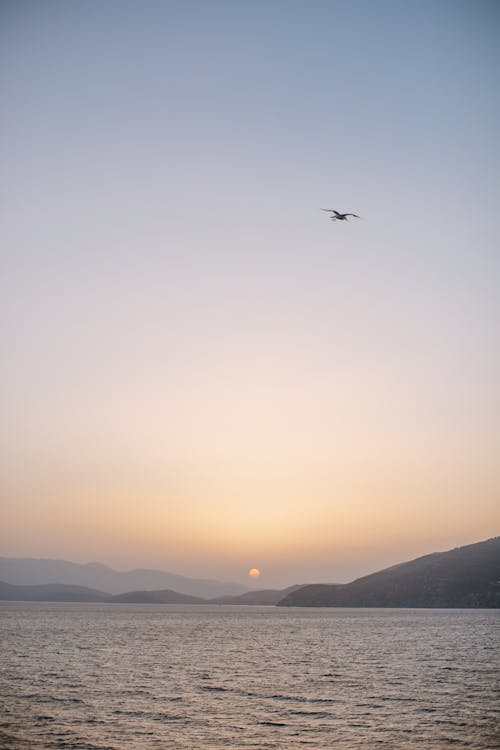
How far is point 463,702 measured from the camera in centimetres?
5788

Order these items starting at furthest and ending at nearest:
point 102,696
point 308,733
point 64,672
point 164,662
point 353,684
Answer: point 164,662, point 64,672, point 353,684, point 102,696, point 308,733

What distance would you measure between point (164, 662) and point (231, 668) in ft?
38.9

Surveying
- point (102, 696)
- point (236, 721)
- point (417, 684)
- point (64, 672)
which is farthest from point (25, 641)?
point (236, 721)

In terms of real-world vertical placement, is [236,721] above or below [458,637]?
above

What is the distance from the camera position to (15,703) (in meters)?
55.0

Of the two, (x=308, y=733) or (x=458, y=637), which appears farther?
(x=458, y=637)

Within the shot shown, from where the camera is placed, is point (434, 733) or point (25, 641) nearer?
point (434, 733)

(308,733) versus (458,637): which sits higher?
(308,733)

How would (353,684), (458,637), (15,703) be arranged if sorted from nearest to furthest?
1. (15,703)
2. (353,684)
3. (458,637)

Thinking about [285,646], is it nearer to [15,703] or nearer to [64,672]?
[64,672]

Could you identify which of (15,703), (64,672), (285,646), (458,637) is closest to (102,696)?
(15,703)

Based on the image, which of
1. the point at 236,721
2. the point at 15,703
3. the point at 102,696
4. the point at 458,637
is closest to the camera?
the point at 236,721

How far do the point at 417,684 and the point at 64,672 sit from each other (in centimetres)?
3982

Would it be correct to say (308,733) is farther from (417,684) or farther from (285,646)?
(285,646)
